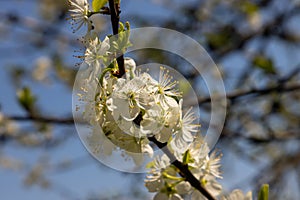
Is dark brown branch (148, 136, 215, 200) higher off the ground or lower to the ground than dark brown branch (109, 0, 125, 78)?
lower

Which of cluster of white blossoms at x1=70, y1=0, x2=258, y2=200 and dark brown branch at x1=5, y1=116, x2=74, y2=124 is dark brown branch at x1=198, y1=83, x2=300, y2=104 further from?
cluster of white blossoms at x1=70, y1=0, x2=258, y2=200

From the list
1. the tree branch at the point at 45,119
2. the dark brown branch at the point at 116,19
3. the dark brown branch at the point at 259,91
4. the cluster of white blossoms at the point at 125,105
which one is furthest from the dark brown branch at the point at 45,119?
the dark brown branch at the point at 116,19

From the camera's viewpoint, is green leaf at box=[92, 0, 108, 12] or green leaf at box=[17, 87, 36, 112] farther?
green leaf at box=[17, 87, 36, 112]

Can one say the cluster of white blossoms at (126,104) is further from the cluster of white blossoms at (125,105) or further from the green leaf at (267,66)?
the green leaf at (267,66)

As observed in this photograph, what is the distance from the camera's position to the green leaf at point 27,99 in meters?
2.22

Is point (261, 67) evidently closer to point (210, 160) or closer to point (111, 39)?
point (210, 160)

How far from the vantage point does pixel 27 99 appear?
2.22m

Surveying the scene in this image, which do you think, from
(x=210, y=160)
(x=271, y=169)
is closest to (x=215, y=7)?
(x=271, y=169)

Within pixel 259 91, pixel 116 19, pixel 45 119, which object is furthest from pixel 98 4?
pixel 259 91

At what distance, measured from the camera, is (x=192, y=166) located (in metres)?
1.13

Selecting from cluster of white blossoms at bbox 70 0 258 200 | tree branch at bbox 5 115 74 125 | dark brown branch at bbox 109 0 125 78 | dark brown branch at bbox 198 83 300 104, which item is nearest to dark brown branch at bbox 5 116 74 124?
tree branch at bbox 5 115 74 125

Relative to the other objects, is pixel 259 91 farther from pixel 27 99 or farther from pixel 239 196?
pixel 27 99

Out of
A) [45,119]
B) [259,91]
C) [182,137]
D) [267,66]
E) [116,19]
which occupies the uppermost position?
[267,66]

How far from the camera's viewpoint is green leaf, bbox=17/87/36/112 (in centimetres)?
222
